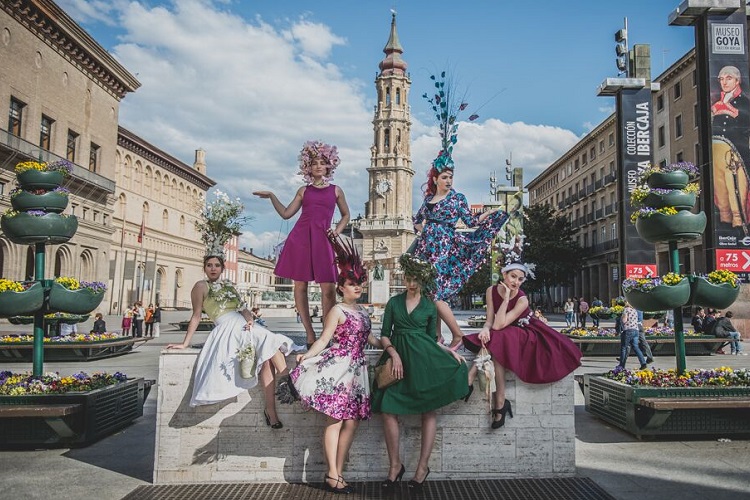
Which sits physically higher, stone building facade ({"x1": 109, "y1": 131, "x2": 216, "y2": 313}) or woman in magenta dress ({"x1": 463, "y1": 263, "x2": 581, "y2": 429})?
stone building facade ({"x1": 109, "y1": 131, "x2": 216, "y2": 313})

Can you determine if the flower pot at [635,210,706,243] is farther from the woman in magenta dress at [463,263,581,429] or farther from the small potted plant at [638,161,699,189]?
the woman in magenta dress at [463,263,581,429]

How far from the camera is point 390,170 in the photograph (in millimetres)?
98500

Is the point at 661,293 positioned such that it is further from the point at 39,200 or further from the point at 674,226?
the point at 39,200

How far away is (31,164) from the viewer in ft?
27.5

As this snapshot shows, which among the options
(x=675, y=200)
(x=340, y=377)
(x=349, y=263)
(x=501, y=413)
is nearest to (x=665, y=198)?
(x=675, y=200)

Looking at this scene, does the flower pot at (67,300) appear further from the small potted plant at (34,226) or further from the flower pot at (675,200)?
the flower pot at (675,200)

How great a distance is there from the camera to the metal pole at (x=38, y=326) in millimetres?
8078

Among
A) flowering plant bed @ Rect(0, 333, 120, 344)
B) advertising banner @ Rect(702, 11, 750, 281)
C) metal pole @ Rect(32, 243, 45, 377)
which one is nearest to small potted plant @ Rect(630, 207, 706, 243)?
metal pole @ Rect(32, 243, 45, 377)

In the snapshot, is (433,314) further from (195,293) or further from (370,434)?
(195,293)

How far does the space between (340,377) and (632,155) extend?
21.6 m

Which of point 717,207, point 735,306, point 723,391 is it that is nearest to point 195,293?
point 723,391

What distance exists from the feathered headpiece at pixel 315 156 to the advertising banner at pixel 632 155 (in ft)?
61.5

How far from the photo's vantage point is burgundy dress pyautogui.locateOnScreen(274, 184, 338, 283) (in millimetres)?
6691

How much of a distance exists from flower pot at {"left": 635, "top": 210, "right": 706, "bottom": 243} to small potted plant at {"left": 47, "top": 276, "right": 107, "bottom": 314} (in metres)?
7.93
